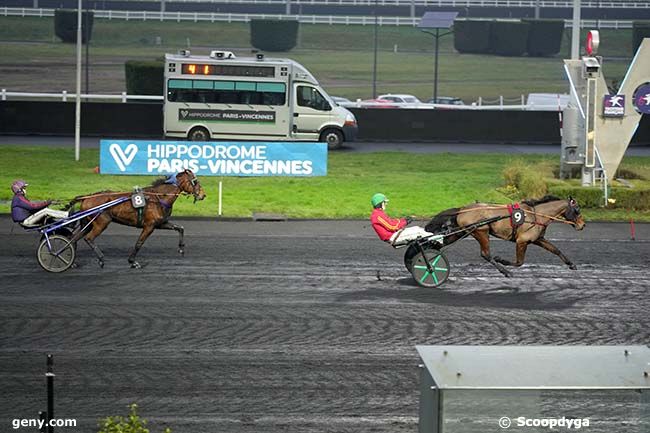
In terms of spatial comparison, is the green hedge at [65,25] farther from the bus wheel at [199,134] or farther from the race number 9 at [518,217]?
the race number 9 at [518,217]

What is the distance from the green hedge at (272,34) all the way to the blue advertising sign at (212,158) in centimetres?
4613

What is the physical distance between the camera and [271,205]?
79.7ft

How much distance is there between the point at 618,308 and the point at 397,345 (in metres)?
3.84

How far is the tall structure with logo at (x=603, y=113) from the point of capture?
2492 cm

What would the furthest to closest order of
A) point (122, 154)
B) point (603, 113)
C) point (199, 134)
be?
point (199, 134)
point (603, 113)
point (122, 154)

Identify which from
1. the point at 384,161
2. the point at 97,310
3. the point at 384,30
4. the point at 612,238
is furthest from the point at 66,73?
the point at 97,310

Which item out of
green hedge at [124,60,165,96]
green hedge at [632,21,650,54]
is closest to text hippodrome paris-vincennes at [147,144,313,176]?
green hedge at [124,60,165,96]

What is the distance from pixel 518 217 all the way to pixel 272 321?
4.30 m

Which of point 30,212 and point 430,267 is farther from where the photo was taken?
point 30,212

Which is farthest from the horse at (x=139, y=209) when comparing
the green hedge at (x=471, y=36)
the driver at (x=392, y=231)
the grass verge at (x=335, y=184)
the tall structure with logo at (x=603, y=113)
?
→ the green hedge at (x=471, y=36)

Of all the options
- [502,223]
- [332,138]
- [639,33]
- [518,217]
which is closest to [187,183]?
[502,223]

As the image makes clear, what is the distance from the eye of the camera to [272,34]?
70.3 meters

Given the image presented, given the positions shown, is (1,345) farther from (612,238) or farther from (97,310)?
(612,238)

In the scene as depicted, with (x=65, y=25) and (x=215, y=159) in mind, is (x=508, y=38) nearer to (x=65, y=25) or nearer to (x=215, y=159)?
(x=65, y=25)
